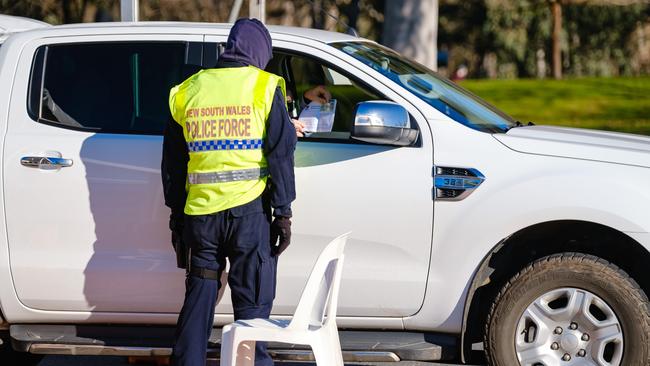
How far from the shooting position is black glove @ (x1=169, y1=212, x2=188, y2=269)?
5215 millimetres

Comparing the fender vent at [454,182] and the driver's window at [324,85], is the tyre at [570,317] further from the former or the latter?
the driver's window at [324,85]

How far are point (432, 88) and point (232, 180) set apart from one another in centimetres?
134

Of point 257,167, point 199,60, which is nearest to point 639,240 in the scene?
point 257,167

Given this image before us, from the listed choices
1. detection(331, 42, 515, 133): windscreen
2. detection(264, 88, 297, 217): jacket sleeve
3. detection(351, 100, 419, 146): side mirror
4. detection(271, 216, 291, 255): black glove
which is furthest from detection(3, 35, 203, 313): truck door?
detection(331, 42, 515, 133): windscreen

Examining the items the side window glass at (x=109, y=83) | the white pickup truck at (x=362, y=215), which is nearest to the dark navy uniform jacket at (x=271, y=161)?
the white pickup truck at (x=362, y=215)

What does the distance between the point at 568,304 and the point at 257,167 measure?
1.57 metres

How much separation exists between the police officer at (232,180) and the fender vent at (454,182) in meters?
0.72

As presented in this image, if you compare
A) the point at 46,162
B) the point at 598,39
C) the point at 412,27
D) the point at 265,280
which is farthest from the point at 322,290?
the point at 598,39

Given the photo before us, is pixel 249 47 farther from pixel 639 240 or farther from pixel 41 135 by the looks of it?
pixel 639 240

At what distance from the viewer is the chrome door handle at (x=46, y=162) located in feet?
18.2

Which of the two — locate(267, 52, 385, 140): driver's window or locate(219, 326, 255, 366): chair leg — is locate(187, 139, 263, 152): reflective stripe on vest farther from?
locate(219, 326, 255, 366): chair leg

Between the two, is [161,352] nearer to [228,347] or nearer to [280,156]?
[228,347]

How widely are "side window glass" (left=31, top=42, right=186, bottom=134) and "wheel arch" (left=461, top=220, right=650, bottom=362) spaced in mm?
1757

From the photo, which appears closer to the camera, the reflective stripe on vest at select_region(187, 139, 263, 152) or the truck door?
the reflective stripe on vest at select_region(187, 139, 263, 152)
